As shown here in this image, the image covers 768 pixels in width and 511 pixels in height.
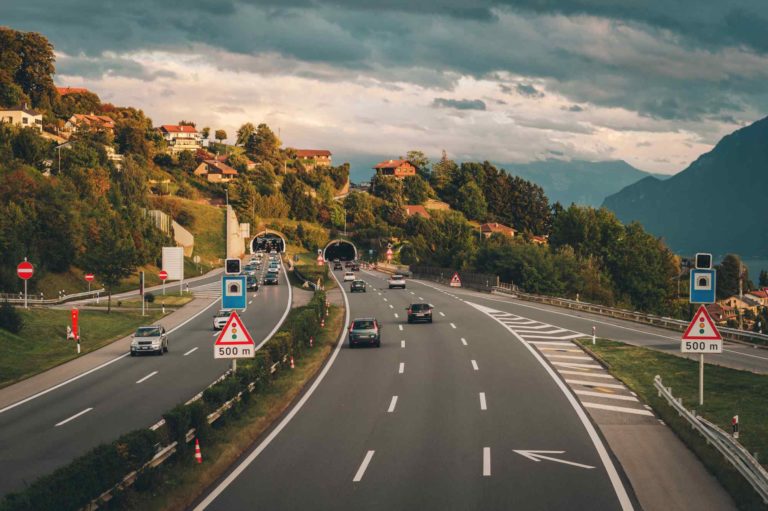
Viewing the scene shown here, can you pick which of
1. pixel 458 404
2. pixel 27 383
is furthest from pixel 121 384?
pixel 458 404

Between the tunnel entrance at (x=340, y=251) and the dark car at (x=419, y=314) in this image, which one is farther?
the tunnel entrance at (x=340, y=251)

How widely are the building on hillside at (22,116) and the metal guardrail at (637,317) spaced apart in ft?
327

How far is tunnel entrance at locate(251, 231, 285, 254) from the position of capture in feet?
572

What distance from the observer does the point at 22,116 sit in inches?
5827

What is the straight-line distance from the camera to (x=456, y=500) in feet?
47.3

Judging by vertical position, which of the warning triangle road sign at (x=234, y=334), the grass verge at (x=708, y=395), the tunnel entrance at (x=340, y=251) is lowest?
the grass verge at (x=708, y=395)

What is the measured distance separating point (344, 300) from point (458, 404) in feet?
152

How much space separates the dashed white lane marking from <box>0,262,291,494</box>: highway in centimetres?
920

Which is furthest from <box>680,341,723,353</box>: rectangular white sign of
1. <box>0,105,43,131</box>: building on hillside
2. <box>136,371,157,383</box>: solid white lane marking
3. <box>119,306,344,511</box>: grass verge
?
<box>0,105,43,131</box>: building on hillside

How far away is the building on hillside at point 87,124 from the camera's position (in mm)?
167688

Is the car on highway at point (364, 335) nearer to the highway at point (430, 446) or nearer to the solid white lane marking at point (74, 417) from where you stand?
the highway at point (430, 446)

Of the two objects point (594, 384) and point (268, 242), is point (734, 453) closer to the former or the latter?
point (594, 384)

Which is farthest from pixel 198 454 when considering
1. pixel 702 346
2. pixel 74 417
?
pixel 702 346

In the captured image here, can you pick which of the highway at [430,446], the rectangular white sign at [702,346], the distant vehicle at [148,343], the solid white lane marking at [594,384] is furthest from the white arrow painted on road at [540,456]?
the distant vehicle at [148,343]
